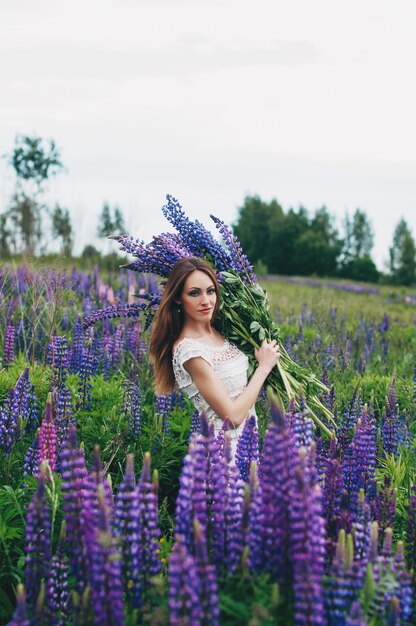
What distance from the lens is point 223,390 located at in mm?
3891

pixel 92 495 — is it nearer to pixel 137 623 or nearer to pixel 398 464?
pixel 137 623

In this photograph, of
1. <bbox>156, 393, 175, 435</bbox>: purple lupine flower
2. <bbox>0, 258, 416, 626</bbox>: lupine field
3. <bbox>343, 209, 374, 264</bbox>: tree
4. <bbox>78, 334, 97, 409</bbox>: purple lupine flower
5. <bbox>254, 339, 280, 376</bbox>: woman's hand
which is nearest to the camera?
<bbox>0, 258, 416, 626</bbox>: lupine field

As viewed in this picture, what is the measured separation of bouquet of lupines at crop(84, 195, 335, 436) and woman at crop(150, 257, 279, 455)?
0.43 ft

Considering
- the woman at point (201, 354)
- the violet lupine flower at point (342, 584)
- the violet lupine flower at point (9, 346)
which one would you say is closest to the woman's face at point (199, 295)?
the woman at point (201, 354)

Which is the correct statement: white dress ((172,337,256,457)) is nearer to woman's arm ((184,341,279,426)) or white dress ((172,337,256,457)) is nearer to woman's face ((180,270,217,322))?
woman's arm ((184,341,279,426))

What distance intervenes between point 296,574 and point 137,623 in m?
0.63

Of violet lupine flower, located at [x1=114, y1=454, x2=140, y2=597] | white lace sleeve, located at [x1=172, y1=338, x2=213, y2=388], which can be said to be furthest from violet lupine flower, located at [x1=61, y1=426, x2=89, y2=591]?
white lace sleeve, located at [x1=172, y1=338, x2=213, y2=388]

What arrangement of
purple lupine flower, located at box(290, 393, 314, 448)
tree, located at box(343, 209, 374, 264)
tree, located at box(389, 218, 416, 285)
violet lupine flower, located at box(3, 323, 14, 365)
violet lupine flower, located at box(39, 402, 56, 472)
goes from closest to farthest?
1. purple lupine flower, located at box(290, 393, 314, 448)
2. violet lupine flower, located at box(39, 402, 56, 472)
3. violet lupine flower, located at box(3, 323, 14, 365)
4. tree, located at box(389, 218, 416, 285)
5. tree, located at box(343, 209, 374, 264)

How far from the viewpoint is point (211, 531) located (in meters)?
2.46

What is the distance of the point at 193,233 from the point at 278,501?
260cm

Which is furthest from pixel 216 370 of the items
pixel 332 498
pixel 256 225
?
pixel 256 225

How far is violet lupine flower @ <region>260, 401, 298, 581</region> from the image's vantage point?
79.4 inches

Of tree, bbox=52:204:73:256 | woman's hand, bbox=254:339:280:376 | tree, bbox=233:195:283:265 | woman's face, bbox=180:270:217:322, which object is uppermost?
tree, bbox=233:195:283:265

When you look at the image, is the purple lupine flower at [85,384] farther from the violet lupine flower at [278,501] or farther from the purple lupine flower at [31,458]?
the violet lupine flower at [278,501]
